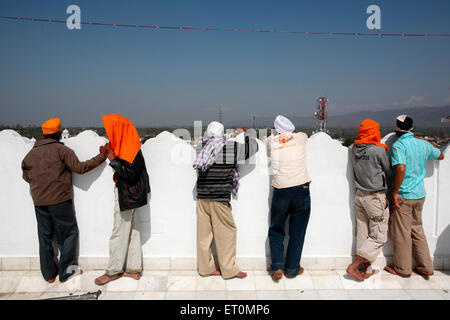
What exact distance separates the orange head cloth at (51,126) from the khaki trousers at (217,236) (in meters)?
1.55

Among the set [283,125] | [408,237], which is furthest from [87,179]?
[408,237]

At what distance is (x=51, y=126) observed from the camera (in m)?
2.79

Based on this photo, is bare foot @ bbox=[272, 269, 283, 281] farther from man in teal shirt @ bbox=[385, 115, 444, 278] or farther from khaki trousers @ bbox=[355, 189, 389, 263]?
man in teal shirt @ bbox=[385, 115, 444, 278]

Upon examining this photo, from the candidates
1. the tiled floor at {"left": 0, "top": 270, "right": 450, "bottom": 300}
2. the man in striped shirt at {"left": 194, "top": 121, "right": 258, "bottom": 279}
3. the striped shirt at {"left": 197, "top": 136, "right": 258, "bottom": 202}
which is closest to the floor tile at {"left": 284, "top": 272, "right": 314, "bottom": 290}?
the tiled floor at {"left": 0, "top": 270, "right": 450, "bottom": 300}

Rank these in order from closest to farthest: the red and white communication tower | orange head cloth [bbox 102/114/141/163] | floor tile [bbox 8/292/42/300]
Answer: orange head cloth [bbox 102/114/141/163], floor tile [bbox 8/292/42/300], the red and white communication tower

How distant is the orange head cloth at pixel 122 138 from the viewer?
264cm

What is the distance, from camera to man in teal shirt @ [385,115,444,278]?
2.83 metres

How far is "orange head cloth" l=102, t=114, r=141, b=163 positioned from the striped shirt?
0.66m

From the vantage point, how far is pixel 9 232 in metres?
3.18

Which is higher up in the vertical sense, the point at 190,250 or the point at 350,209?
the point at 350,209

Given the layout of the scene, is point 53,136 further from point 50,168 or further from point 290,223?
point 290,223
